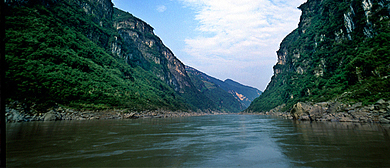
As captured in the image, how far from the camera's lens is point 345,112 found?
96.3 feet

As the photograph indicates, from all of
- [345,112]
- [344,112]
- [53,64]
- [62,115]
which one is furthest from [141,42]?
[345,112]

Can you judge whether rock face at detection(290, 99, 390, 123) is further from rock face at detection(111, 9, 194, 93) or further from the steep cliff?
rock face at detection(111, 9, 194, 93)

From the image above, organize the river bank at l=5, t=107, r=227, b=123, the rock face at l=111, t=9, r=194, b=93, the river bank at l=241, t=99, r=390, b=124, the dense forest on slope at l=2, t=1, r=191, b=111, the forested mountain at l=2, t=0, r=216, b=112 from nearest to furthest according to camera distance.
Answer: the river bank at l=241, t=99, r=390, b=124, the river bank at l=5, t=107, r=227, b=123, the dense forest on slope at l=2, t=1, r=191, b=111, the forested mountain at l=2, t=0, r=216, b=112, the rock face at l=111, t=9, r=194, b=93

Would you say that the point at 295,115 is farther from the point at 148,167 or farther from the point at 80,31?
the point at 80,31

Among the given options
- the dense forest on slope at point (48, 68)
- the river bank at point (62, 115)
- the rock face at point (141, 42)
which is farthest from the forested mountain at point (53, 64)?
the rock face at point (141, 42)

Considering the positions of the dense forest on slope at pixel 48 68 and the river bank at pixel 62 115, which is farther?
the dense forest on slope at pixel 48 68

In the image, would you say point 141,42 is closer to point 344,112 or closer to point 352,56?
point 352,56

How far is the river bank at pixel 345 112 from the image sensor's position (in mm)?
A: 23616

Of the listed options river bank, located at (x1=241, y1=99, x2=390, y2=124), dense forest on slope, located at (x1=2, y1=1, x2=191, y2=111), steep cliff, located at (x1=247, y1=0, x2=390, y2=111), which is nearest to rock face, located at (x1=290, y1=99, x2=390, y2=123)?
river bank, located at (x1=241, y1=99, x2=390, y2=124)

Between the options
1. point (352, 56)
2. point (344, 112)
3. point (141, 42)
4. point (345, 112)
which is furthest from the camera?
point (141, 42)

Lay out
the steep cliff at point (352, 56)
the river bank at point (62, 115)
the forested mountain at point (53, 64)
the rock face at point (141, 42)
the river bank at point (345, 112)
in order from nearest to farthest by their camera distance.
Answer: the river bank at point (345, 112), the river bank at point (62, 115), the steep cliff at point (352, 56), the forested mountain at point (53, 64), the rock face at point (141, 42)

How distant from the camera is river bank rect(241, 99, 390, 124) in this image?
2362 centimetres

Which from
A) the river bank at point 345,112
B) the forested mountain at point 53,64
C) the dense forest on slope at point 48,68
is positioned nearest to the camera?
the river bank at point 345,112

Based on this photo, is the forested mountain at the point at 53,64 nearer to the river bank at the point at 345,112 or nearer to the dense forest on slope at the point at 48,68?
the dense forest on slope at the point at 48,68
